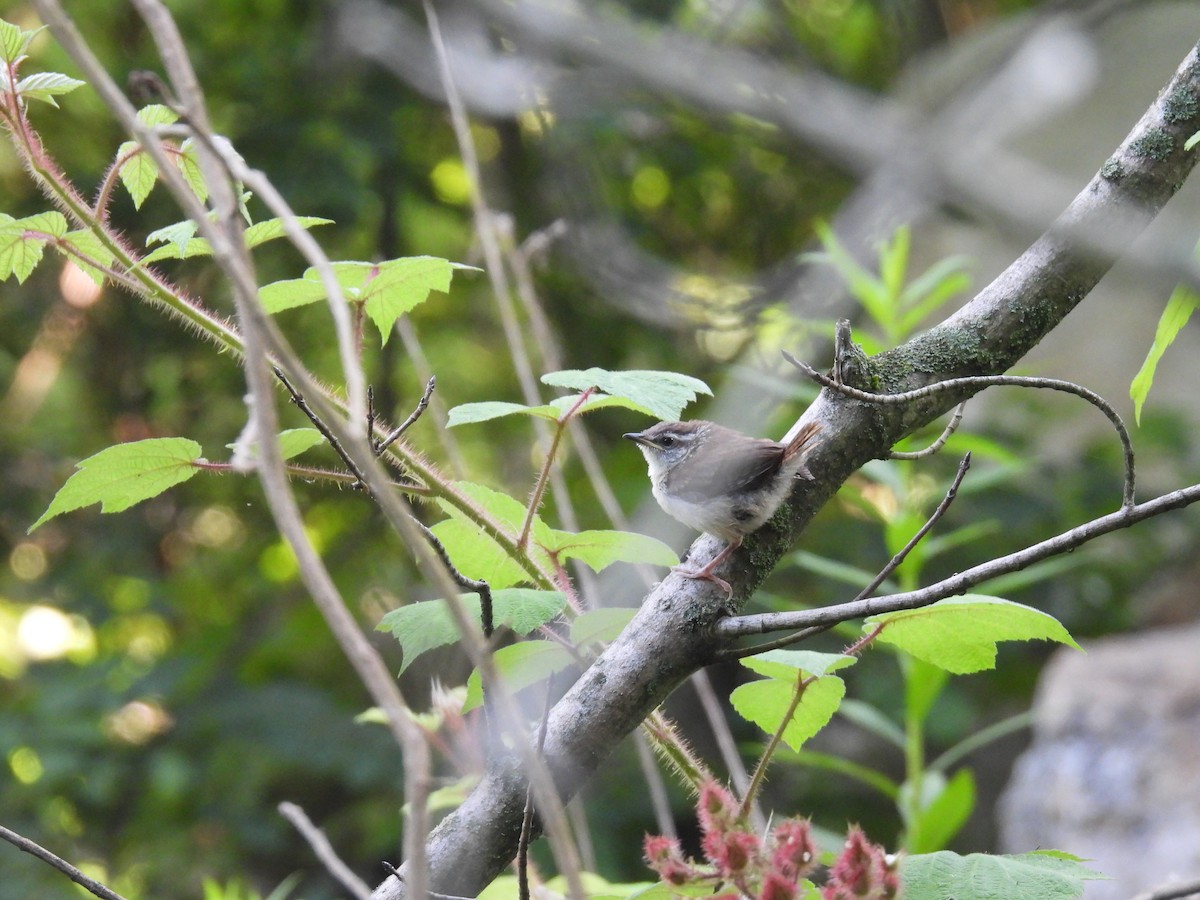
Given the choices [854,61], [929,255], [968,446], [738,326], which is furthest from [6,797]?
[854,61]

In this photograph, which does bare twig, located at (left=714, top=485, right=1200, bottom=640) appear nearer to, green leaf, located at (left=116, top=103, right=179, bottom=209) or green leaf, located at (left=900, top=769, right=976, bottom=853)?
green leaf, located at (left=116, top=103, right=179, bottom=209)

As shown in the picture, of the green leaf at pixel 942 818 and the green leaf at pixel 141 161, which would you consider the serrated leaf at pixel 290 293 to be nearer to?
the green leaf at pixel 141 161

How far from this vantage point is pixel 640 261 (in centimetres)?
309

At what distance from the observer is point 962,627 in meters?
1.20

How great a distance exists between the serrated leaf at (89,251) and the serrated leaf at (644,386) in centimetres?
50

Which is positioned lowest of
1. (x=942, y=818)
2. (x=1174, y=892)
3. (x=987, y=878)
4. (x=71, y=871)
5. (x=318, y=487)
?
(x=318, y=487)

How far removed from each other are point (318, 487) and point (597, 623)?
15.6 ft

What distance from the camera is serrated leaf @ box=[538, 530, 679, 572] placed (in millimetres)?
1229

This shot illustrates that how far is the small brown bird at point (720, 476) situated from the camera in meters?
1.42

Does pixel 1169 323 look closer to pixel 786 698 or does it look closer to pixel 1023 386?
pixel 1023 386

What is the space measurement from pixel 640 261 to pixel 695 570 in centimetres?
194

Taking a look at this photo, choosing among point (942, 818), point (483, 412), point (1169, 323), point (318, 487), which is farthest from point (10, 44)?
point (318, 487)

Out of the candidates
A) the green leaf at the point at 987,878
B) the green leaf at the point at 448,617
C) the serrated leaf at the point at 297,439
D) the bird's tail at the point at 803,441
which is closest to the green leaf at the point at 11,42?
the serrated leaf at the point at 297,439

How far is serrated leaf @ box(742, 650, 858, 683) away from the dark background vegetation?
253cm
